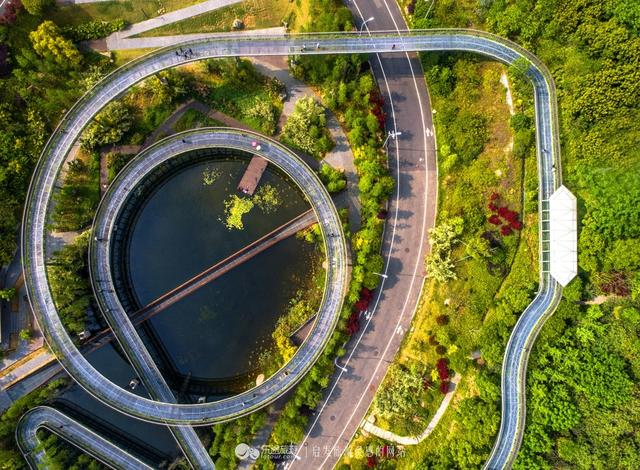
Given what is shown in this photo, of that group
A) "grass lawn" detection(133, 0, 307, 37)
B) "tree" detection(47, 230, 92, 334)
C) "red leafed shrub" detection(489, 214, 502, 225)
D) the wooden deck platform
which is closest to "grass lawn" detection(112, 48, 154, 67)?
"grass lawn" detection(133, 0, 307, 37)

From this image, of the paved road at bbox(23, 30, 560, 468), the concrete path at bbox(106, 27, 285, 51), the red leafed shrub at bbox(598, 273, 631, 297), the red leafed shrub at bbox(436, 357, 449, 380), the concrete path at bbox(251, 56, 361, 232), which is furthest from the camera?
the concrete path at bbox(106, 27, 285, 51)

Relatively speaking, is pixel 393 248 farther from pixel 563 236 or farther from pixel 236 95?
pixel 236 95

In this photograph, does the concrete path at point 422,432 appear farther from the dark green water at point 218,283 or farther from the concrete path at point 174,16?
the concrete path at point 174,16

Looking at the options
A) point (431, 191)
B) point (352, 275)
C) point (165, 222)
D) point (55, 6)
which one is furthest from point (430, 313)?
point (55, 6)

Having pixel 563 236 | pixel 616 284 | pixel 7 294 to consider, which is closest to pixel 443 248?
pixel 563 236

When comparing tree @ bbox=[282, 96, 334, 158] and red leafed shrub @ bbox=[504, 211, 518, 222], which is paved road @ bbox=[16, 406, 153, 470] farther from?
red leafed shrub @ bbox=[504, 211, 518, 222]

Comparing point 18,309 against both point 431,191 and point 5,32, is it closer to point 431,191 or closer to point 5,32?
point 5,32
